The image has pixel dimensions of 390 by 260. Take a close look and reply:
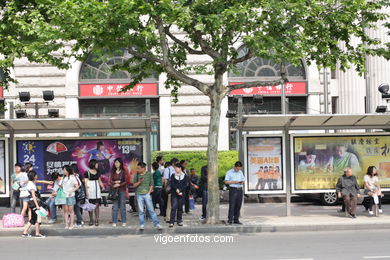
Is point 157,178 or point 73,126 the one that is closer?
point 73,126

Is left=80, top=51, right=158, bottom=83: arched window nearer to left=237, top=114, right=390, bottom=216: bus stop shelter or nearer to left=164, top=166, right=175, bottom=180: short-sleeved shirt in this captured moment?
left=164, top=166, right=175, bottom=180: short-sleeved shirt

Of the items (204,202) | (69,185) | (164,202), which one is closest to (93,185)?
(69,185)

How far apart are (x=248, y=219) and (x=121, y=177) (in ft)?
13.2

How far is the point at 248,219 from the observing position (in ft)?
56.9

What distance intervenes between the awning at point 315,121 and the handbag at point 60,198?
5348mm

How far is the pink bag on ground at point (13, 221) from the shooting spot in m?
15.8

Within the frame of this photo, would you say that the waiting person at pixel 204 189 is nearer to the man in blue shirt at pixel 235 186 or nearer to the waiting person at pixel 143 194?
the man in blue shirt at pixel 235 186

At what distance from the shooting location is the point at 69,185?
15742mm

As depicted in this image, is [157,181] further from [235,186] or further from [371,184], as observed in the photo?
[371,184]

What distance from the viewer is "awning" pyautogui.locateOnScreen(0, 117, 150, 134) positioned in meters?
16.5

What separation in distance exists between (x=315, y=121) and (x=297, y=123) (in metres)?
0.53

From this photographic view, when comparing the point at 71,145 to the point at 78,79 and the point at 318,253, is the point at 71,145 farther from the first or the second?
the point at 78,79

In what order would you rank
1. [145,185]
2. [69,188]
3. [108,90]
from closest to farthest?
[145,185] < [69,188] < [108,90]

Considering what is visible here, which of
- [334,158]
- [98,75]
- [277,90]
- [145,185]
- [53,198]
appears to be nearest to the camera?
[145,185]
